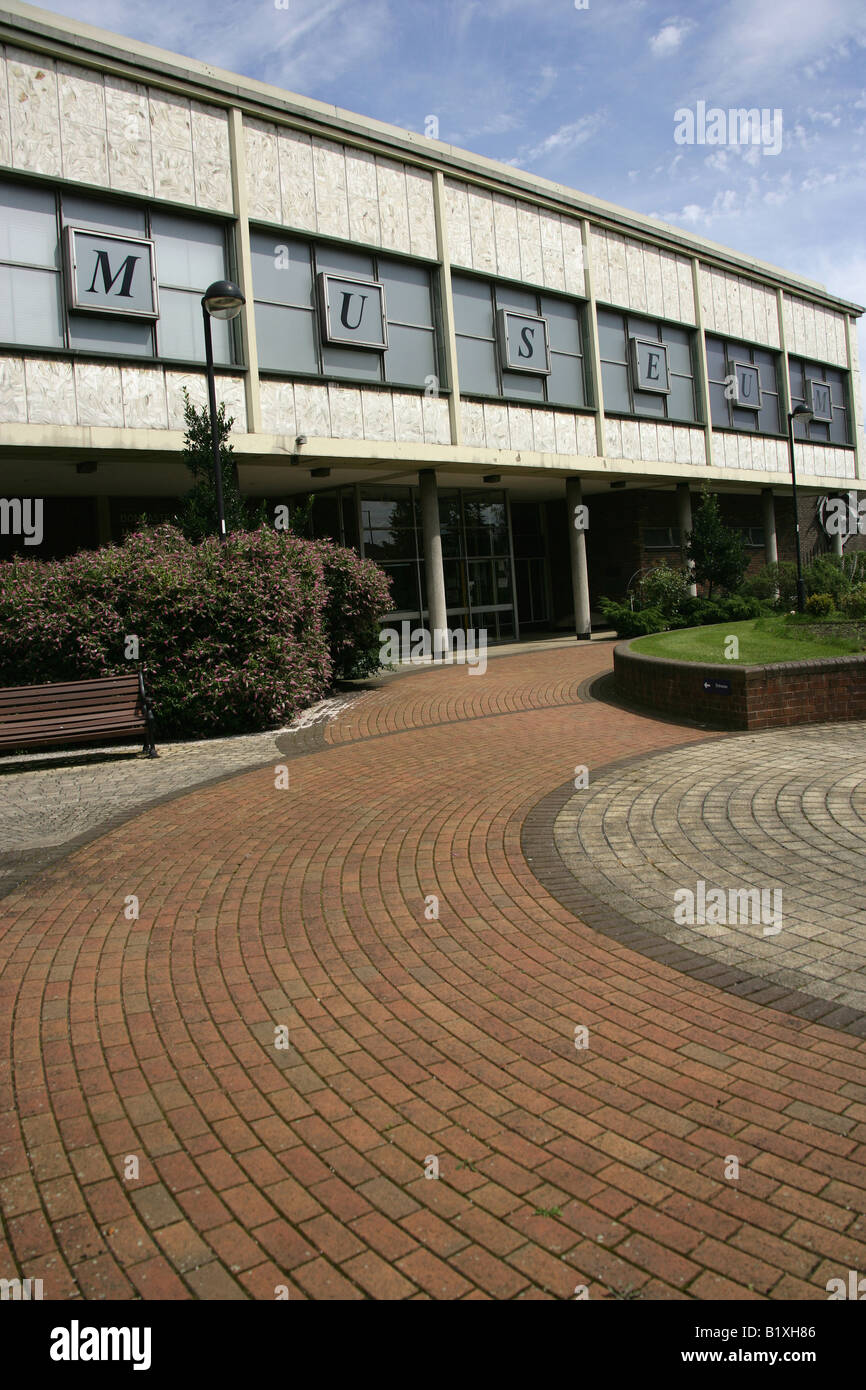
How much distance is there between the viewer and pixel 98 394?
52.7 feet

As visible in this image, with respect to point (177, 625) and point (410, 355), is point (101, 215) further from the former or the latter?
point (177, 625)

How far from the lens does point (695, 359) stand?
2900 cm

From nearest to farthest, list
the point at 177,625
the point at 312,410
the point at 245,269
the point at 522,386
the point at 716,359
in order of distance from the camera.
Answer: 1. the point at 177,625
2. the point at 245,269
3. the point at 312,410
4. the point at 522,386
5. the point at 716,359

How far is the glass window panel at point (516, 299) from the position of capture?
75.5 ft

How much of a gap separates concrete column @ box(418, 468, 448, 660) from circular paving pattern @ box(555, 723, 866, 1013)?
12733 millimetres

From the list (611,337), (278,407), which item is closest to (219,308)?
(278,407)

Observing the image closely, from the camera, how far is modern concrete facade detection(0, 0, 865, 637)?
52.0 feet

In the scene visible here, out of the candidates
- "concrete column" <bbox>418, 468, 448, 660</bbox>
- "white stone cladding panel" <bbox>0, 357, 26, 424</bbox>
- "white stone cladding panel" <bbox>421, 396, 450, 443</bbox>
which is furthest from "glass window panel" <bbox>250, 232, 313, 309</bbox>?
"white stone cladding panel" <bbox>0, 357, 26, 424</bbox>

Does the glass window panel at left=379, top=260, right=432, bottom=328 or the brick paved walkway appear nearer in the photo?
the brick paved walkway

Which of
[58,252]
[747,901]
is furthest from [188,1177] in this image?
[58,252]

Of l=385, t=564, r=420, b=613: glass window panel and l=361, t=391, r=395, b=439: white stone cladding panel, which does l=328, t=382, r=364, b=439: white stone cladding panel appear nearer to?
l=361, t=391, r=395, b=439: white stone cladding panel

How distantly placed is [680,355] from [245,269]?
1522cm
